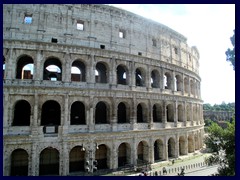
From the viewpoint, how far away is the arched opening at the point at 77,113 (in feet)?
63.7

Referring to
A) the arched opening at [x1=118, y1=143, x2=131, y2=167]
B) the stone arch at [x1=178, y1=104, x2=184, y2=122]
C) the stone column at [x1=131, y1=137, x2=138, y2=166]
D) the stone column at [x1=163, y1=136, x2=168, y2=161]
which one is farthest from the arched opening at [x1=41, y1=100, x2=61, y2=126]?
the stone arch at [x1=178, y1=104, x2=184, y2=122]

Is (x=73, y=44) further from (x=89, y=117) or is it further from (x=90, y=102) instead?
(x=89, y=117)

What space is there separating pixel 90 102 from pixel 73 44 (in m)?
5.37

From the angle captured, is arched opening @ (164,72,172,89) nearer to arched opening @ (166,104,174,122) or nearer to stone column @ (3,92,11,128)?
arched opening @ (166,104,174,122)

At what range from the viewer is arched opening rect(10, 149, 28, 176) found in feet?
54.1

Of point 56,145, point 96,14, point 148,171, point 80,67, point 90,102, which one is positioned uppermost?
point 96,14

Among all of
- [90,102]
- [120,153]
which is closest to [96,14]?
[90,102]

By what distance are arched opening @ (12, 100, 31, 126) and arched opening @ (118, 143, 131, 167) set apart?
8966 mm

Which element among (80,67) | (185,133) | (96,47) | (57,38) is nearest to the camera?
(57,38)

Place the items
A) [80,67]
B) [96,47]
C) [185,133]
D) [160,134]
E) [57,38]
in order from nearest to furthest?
[57,38], [96,47], [80,67], [160,134], [185,133]

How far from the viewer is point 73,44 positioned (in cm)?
1830

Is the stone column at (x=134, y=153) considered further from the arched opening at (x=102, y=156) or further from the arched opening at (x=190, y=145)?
the arched opening at (x=190, y=145)

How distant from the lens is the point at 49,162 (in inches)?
684

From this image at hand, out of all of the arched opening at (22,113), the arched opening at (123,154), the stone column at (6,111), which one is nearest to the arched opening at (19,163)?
the arched opening at (22,113)
